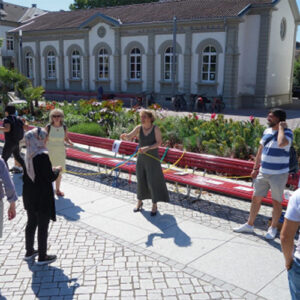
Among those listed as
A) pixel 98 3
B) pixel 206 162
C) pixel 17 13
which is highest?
pixel 98 3

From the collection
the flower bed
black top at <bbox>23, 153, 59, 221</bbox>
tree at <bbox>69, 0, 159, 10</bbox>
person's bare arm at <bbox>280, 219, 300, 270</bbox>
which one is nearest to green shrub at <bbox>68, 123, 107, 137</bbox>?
the flower bed

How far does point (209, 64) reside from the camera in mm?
24875

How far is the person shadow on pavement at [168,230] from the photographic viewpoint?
17.6 ft

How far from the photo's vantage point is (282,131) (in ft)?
16.3

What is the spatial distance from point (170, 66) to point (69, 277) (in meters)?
23.3

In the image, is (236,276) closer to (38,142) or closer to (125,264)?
(125,264)

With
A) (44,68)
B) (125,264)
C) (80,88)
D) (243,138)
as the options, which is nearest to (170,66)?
(80,88)

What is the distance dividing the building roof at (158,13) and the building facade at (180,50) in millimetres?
85

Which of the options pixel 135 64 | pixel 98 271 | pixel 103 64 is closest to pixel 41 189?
Answer: pixel 98 271

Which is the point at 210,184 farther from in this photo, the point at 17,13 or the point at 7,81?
the point at 17,13

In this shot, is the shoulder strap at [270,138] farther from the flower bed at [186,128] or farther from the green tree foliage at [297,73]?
the green tree foliage at [297,73]

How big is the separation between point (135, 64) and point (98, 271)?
971 inches

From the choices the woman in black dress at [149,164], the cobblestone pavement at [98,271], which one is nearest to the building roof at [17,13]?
the woman in black dress at [149,164]

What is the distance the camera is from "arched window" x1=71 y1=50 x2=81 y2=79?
31094 millimetres
